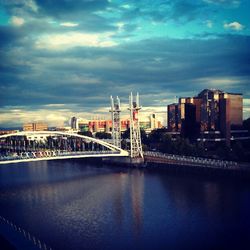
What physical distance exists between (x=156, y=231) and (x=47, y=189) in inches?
460

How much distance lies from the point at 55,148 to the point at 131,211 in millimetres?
36129

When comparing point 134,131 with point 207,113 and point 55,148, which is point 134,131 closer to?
point 207,113

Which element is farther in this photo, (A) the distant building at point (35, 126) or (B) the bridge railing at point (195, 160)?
(A) the distant building at point (35, 126)

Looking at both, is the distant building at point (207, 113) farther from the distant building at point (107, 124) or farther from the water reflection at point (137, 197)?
the distant building at point (107, 124)

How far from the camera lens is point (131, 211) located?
64.1 feet

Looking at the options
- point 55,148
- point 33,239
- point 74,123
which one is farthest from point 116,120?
point 74,123

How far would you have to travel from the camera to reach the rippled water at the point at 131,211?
1530 cm

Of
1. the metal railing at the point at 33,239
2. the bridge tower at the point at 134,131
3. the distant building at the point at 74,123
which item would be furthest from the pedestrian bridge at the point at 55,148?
the distant building at the point at 74,123

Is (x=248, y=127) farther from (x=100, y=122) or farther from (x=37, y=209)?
(x=100, y=122)

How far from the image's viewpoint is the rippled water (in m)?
15.3

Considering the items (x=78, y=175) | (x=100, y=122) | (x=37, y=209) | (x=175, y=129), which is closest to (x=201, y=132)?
(x=175, y=129)

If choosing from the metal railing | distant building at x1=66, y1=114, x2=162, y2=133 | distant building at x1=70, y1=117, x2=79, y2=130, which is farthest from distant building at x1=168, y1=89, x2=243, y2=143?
distant building at x1=70, y1=117, x2=79, y2=130

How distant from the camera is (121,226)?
17.2m

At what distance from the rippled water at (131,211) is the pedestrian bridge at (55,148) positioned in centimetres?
288
